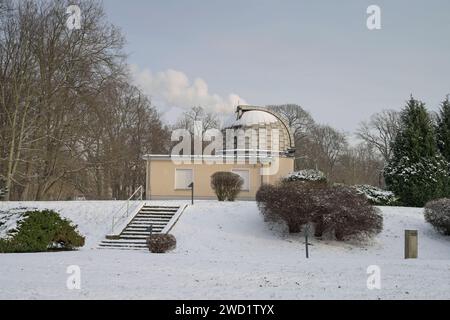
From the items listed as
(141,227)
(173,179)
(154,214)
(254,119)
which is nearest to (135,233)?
(141,227)

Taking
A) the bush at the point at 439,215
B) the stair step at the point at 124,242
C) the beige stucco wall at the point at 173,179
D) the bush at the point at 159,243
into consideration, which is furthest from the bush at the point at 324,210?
the beige stucco wall at the point at 173,179

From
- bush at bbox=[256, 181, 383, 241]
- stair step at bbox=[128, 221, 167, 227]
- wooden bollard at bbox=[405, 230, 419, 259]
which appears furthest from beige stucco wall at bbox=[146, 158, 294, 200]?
wooden bollard at bbox=[405, 230, 419, 259]

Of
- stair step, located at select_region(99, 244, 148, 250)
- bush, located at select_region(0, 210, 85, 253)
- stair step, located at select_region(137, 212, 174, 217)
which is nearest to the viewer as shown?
bush, located at select_region(0, 210, 85, 253)

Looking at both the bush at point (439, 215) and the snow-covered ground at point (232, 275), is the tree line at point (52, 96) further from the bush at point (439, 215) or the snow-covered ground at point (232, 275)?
the bush at point (439, 215)

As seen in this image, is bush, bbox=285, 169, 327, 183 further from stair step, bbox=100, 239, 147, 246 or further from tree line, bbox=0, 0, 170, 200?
tree line, bbox=0, 0, 170, 200

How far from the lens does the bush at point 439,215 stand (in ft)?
64.9

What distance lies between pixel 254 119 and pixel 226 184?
12501 mm

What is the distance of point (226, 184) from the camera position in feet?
80.7

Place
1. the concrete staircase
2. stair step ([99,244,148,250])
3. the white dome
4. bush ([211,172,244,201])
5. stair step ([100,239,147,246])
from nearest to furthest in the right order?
stair step ([99,244,148,250]) → the concrete staircase → stair step ([100,239,147,246]) → bush ([211,172,244,201]) → the white dome

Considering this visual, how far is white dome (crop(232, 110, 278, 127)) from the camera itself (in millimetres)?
35938

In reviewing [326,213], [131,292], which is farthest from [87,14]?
[131,292]

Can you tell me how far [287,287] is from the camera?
8961 mm

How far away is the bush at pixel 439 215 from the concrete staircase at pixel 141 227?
11087 millimetres

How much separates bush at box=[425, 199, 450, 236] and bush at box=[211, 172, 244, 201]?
912 cm
